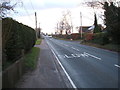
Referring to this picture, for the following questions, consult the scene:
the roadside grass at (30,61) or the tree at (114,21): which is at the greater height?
the tree at (114,21)

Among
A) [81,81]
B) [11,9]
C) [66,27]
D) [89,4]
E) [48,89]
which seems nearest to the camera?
[48,89]

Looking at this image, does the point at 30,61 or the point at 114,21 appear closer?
the point at 30,61

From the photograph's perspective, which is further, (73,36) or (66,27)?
(66,27)

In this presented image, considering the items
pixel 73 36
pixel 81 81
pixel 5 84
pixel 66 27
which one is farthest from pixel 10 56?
pixel 66 27

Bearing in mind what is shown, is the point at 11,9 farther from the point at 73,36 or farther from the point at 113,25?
the point at 73,36

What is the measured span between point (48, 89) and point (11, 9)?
14971mm

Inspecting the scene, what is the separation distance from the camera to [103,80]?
32.8 ft

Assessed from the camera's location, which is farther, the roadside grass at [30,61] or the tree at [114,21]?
the tree at [114,21]

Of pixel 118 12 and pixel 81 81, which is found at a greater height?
pixel 118 12

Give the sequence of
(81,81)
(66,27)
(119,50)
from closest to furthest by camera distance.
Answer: (81,81) < (119,50) < (66,27)

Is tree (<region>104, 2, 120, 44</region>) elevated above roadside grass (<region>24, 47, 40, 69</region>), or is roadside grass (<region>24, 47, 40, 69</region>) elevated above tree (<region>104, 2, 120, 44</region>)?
tree (<region>104, 2, 120, 44</region>)

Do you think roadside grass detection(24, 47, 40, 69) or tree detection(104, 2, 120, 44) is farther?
tree detection(104, 2, 120, 44)

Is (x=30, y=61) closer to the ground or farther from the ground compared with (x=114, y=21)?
closer to the ground

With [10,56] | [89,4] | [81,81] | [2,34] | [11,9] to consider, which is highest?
[89,4]
